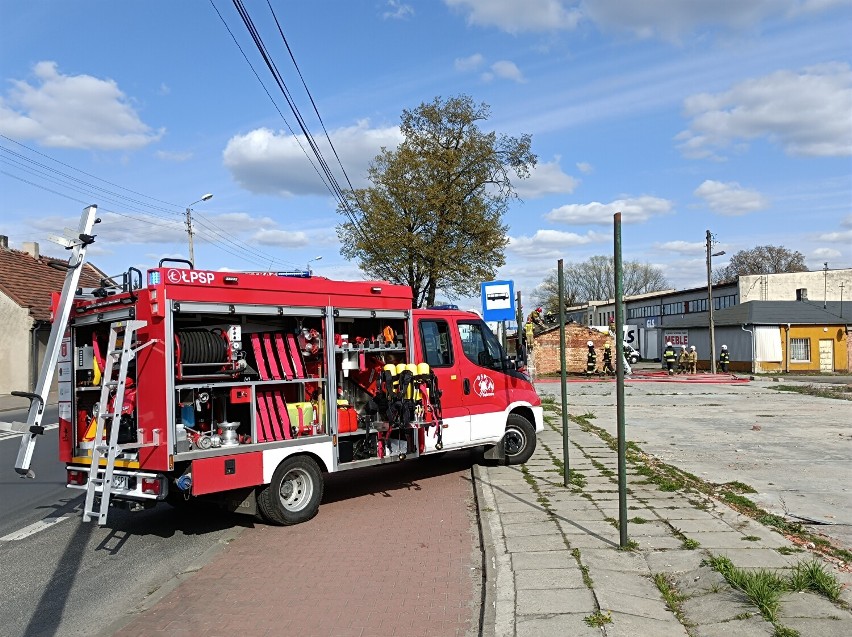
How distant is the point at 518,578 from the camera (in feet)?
18.4

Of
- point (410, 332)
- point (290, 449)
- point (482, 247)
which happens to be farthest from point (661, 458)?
point (482, 247)

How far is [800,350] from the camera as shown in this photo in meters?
45.1

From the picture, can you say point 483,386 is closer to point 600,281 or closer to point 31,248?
point 31,248

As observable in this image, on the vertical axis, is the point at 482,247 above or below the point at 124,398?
above

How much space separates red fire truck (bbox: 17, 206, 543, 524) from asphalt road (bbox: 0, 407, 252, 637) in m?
0.50

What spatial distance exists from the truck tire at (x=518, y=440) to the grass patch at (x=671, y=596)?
539 centimetres

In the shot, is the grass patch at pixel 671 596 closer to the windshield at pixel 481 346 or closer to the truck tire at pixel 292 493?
the truck tire at pixel 292 493

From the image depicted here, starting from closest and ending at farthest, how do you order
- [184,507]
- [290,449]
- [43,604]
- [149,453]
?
1. [43,604]
2. [149,453]
3. [290,449]
4. [184,507]

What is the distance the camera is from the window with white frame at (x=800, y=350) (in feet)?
148

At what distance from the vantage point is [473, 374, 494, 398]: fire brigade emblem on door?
10.2 metres

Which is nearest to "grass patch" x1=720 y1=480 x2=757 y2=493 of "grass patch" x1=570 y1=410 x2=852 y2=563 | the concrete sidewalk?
"grass patch" x1=570 y1=410 x2=852 y2=563

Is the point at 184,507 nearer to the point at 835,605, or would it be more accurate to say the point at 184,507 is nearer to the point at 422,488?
the point at 422,488

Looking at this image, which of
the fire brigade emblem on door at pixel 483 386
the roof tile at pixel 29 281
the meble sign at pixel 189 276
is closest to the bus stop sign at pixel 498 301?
the fire brigade emblem on door at pixel 483 386

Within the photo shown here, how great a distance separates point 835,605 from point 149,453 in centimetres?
572
